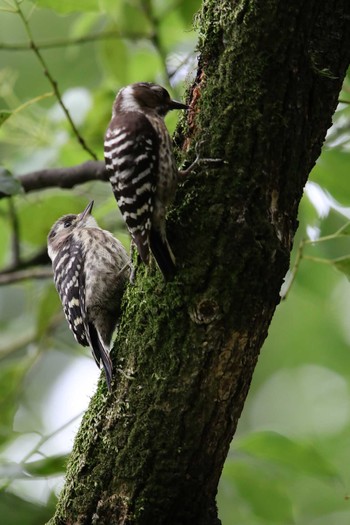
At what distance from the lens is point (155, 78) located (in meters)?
4.74

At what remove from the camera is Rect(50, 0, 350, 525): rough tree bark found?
2.73 metres

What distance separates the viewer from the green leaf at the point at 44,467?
3090mm

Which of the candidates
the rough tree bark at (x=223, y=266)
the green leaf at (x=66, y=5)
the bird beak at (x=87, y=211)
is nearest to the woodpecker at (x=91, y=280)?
the bird beak at (x=87, y=211)

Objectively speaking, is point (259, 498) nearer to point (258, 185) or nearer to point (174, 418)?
point (174, 418)

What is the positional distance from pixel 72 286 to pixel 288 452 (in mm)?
1475

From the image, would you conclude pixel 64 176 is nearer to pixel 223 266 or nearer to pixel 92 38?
pixel 92 38

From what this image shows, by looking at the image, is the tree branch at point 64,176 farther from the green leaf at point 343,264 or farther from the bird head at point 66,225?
the green leaf at point 343,264

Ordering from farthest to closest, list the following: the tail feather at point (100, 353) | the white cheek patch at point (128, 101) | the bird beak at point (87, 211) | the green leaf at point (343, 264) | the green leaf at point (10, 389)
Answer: the bird beak at point (87, 211) < the green leaf at point (10, 389) < the white cheek patch at point (128, 101) < the green leaf at point (343, 264) < the tail feather at point (100, 353)

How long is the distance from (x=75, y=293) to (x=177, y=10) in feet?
4.61

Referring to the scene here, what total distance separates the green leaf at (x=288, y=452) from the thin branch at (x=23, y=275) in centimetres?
199

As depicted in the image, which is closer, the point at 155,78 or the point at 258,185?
the point at 258,185

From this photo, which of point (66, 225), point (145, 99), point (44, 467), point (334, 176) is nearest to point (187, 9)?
point (145, 99)

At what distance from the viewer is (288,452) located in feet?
10.4

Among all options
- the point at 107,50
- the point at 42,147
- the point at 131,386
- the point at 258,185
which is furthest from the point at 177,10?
the point at 131,386
